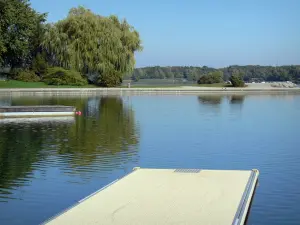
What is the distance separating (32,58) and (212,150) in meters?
49.3

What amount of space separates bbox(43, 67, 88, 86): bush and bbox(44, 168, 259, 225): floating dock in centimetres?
4705

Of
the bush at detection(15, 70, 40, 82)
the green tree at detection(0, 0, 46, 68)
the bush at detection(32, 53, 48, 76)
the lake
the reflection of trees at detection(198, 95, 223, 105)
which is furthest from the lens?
the bush at detection(32, 53, 48, 76)

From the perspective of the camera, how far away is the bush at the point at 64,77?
186 ft

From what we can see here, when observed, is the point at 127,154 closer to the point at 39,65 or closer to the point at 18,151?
the point at 18,151

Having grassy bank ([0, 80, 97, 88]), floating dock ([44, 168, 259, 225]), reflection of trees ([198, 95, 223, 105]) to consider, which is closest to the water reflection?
floating dock ([44, 168, 259, 225])

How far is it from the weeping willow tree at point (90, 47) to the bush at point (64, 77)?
1.32 metres

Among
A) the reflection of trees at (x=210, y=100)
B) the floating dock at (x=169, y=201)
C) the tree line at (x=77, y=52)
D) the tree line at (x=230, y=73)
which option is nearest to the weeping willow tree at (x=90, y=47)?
the tree line at (x=77, y=52)

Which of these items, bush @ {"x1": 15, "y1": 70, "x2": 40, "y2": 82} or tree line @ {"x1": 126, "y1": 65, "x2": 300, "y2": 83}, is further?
tree line @ {"x1": 126, "y1": 65, "x2": 300, "y2": 83}

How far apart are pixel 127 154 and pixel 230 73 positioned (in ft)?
418

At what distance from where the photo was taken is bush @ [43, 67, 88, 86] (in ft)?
186

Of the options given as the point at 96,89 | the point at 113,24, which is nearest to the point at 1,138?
the point at 96,89

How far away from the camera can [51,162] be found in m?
13.3

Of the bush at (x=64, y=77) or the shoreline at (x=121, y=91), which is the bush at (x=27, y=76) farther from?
the shoreline at (x=121, y=91)

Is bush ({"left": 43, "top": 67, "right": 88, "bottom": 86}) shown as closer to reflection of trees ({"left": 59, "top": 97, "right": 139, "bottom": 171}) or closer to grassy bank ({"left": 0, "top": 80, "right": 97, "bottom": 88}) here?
grassy bank ({"left": 0, "top": 80, "right": 97, "bottom": 88})
